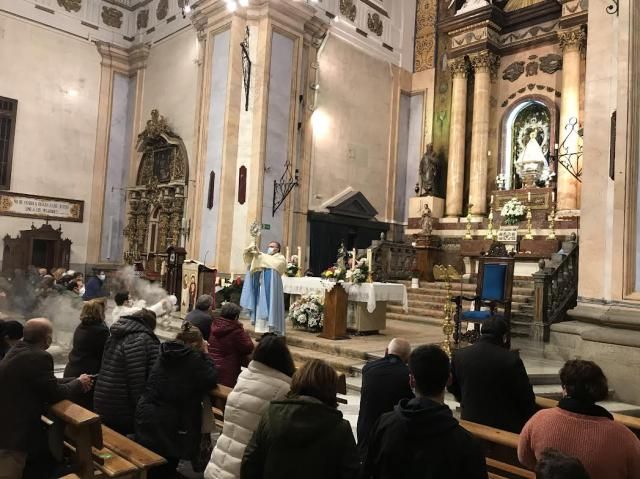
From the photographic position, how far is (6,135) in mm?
15938

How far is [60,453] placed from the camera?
10.7 feet

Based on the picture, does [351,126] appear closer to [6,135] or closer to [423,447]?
[6,135]

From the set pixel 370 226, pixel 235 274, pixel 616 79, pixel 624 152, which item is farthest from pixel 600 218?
pixel 370 226

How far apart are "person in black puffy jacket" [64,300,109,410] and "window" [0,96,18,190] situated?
1365cm

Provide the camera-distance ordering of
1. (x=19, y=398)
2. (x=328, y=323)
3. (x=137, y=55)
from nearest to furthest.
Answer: (x=19, y=398) < (x=328, y=323) < (x=137, y=55)

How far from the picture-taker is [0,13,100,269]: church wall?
16047mm

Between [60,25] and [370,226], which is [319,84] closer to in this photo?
[370,226]

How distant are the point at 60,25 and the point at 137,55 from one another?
2.31 metres

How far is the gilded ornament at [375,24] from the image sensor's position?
1673 centimetres

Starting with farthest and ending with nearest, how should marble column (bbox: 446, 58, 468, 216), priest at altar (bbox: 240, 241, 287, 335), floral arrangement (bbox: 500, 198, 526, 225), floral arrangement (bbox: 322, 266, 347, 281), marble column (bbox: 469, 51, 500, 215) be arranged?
marble column (bbox: 446, 58, 468, 216), marble column (bbox: 469, 51, 500, 215), floral arrangement (bbox: 500, 198, 526, 225), floral arrangement (bbox: 322, 266, 347, 281), priest at altar (bbox: 240, 241, 287, 335)

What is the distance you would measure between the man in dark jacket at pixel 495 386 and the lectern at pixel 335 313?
506 cm

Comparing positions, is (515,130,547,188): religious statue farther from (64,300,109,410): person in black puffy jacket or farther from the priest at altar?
(64,300,109,410): person in black puffy jacket

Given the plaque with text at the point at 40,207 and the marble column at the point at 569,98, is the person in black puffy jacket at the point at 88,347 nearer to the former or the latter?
the marble column at the point at 569,98

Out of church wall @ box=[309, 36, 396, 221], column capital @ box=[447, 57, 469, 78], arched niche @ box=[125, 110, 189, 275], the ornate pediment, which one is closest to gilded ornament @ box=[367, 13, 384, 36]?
church wall @ box=[309, 36, 396, 221]
